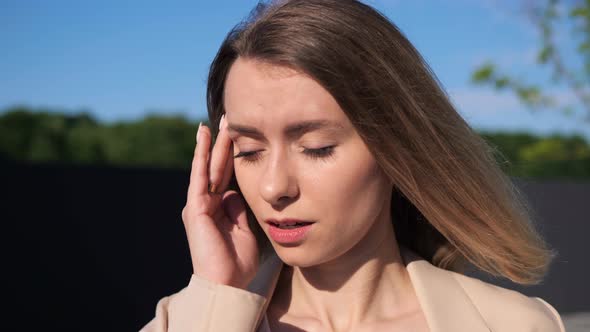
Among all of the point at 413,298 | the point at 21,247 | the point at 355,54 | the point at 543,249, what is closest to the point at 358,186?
the point at 355,54

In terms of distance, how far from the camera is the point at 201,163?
2455mm

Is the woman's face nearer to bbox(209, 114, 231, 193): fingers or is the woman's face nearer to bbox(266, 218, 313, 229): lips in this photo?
bbox(266, 218, 313, 229): lips

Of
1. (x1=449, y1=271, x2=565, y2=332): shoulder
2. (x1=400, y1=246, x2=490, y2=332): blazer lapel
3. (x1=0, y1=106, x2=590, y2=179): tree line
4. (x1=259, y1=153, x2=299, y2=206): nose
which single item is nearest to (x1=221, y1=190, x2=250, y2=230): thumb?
(x1=259, y1=153, x2=299, y2=206): nose

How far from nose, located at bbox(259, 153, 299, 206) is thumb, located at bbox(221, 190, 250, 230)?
0.36m

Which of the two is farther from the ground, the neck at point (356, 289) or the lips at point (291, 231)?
the lips at point (291, 231)

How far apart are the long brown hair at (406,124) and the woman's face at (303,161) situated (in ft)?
0.16

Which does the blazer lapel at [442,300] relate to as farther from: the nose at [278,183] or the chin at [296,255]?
the nose at [278,183]

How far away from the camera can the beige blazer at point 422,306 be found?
2.24 m

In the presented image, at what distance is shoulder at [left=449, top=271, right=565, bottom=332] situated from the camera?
2447 mm

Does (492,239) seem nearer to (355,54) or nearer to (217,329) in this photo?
(355,54)

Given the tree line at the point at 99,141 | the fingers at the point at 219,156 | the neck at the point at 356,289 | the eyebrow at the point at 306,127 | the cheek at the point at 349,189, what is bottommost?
the tree line at the point at 99,141

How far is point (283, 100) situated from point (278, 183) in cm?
25

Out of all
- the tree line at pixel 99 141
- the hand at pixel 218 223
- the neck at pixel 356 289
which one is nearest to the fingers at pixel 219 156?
the hand at pixel 218 223

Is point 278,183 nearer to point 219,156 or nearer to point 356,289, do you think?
point 219,156
